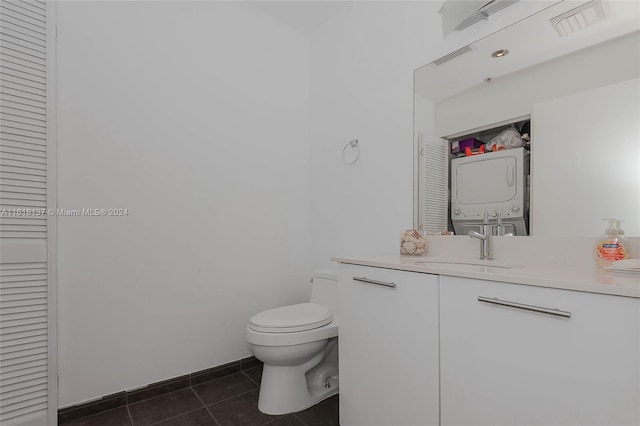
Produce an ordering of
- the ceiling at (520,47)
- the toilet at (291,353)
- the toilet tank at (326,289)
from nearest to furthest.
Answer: the ceiling at (520,47) < the toilet at (291,353) < the toilet tank at (326,289)

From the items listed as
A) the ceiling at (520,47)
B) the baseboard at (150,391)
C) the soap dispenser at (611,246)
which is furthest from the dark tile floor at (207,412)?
the ceiling at (520,47)

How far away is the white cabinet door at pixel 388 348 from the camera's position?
1.06m

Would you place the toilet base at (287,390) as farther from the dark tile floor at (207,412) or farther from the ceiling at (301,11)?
the ceiling at (301,11)

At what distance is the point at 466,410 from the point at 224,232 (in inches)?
61.2

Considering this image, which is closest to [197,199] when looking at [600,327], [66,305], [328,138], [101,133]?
[101,133]

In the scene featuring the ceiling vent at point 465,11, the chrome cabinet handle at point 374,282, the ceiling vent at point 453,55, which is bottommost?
the chrome cabinet handle at point 374,282

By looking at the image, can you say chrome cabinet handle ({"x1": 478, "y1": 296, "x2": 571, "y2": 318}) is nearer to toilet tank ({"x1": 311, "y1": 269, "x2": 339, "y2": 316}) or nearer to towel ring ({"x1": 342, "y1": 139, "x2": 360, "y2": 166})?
toilet tank ({"x1": 311, "y1": 269, "x2": 339, "y2": 316})

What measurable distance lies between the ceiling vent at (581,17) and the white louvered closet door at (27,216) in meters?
2.21

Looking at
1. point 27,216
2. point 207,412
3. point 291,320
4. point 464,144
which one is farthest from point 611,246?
point 27,216

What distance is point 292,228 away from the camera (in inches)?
92.0

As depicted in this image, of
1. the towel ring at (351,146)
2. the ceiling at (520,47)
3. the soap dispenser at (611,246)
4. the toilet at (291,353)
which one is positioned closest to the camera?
the soap dispenser at (611,246)

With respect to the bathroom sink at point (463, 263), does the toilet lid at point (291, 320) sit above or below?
below

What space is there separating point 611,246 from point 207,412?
6.07 feet

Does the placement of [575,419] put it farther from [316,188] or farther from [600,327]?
[316,188]
